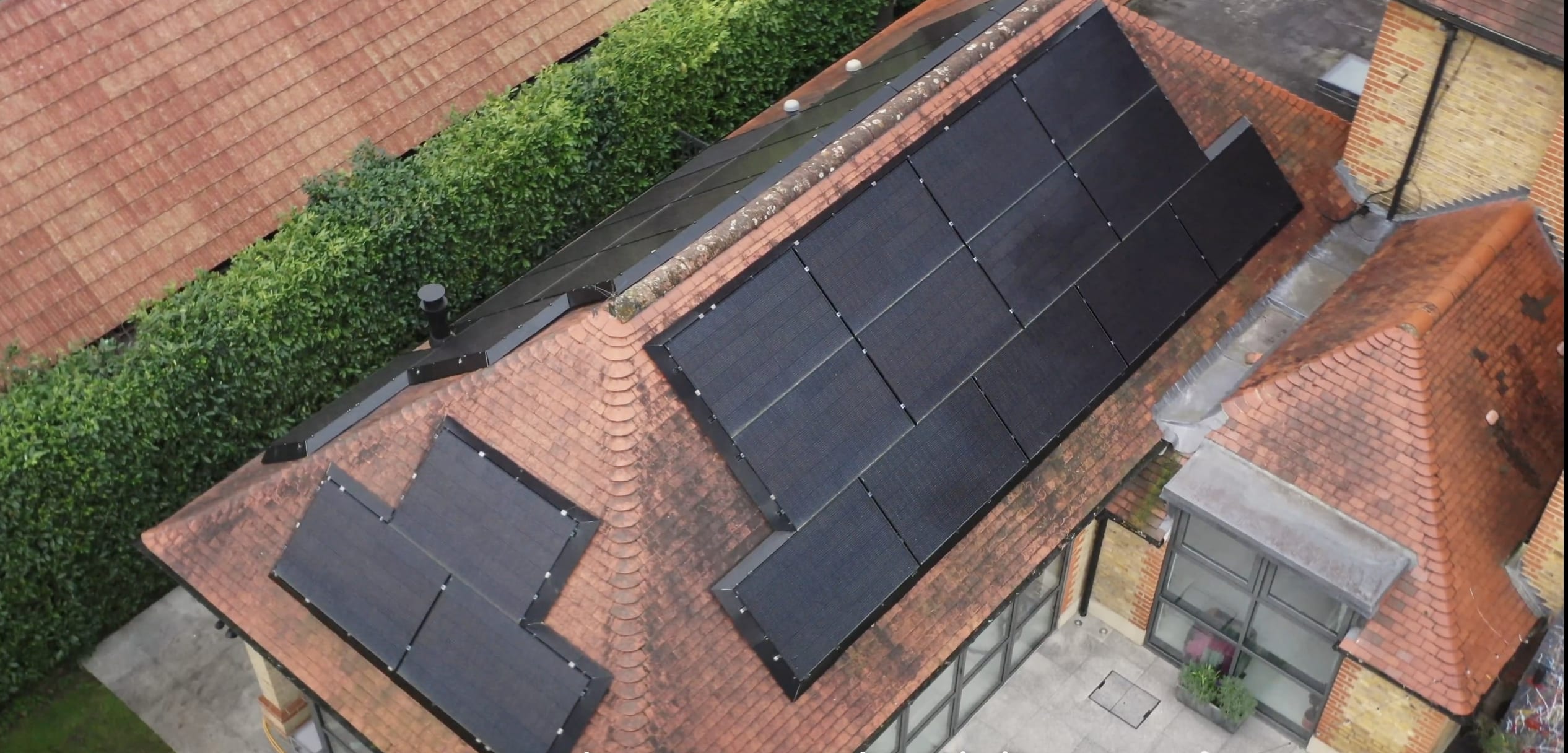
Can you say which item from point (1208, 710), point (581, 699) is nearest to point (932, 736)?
point (1208, 710)

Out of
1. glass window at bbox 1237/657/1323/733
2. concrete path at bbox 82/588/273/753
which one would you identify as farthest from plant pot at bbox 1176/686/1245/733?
concrete path at bbox 82/588/273/753

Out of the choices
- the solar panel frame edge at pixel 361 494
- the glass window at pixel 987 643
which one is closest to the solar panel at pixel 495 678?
the solar panel frame edge at pixel 361 494

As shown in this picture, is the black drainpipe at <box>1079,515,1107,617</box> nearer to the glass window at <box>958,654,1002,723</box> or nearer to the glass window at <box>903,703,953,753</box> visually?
the glass window at <box>958,654,1002,723</box>

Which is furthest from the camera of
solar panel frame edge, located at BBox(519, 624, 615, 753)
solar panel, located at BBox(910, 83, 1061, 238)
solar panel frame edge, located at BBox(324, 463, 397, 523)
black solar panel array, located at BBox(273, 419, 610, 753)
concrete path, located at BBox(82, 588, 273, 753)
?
concrete path, located at BBox(82, 588, 273, 753)

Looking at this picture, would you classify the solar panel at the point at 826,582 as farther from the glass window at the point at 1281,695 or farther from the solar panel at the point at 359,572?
the glass window at the point at 1281,695

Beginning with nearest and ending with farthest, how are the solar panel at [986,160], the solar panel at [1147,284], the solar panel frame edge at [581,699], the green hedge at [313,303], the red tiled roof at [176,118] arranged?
1. the solar panel frame edge at [581,699]
2. the solar panel at [986,160]
3. the solar panel at [1147,284]
4. the green hedge at [313,303]
5. the red tiled roof at [176,118]

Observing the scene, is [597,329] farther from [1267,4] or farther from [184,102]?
[1267,4]
